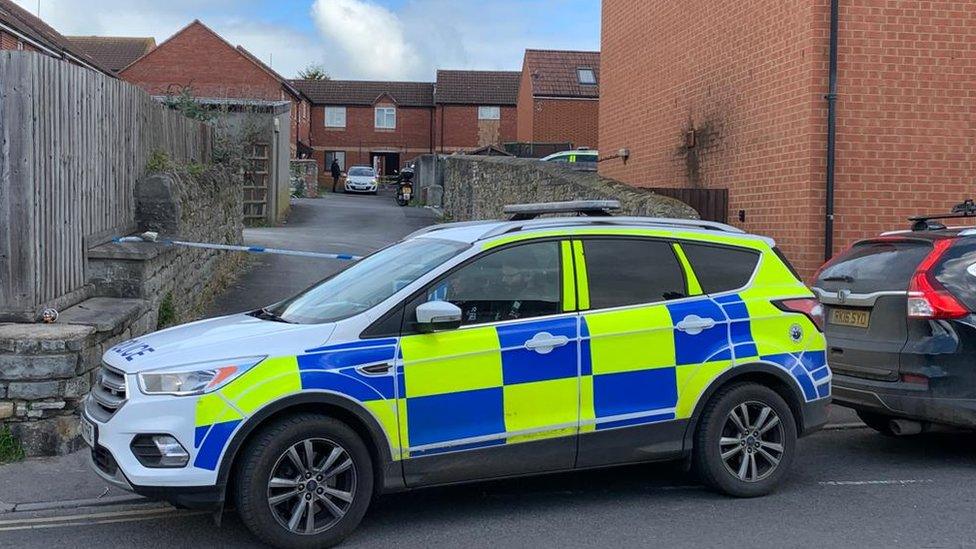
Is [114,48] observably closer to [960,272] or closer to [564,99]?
[564,99]

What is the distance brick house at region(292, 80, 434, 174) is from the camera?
Answer: 54.6 m

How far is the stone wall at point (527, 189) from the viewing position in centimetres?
1110

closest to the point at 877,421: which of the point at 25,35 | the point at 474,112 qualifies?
the point at 25,35

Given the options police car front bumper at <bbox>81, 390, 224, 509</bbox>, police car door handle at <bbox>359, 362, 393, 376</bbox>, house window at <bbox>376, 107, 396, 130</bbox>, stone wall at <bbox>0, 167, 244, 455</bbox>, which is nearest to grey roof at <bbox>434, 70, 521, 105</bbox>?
house window at <bbox>376, 107, 396, 130</bbox>

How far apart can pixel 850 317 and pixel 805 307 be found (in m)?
1.19

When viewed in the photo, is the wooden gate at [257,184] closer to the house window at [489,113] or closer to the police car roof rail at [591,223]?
the police car roof rail at [591,223]

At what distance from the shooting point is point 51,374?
21.9ft

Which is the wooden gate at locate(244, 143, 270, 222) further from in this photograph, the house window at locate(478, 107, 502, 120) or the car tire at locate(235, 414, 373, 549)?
the house window at locate(478, 107, 502, 120)

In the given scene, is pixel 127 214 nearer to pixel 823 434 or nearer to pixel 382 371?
pixel 382 371

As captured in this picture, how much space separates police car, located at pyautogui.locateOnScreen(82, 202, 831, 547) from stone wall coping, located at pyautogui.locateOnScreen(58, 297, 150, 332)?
211 centimetres

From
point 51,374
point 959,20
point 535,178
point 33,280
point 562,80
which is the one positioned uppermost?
point 562,80

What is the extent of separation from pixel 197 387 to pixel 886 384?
4.57m

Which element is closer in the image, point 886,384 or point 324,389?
point 324,389

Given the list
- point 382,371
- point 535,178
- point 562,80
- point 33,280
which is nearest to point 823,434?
point 382,371
